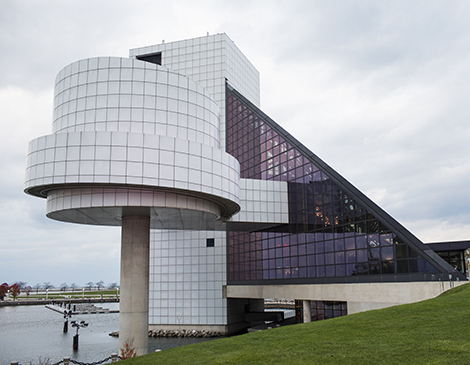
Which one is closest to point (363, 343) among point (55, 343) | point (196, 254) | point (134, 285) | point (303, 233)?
point (134, 285)

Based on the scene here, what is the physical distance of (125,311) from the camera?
3045 centimetres

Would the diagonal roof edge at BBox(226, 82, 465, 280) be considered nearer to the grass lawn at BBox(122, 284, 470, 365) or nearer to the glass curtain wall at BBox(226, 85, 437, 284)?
the glass curtain wall at BBox(226, 85, 437, 284)

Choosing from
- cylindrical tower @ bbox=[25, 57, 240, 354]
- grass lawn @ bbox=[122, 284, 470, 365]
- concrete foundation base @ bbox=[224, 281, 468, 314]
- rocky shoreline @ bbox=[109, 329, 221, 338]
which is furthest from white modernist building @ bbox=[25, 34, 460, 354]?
grass lawn @ bbox=[122, 284, 470, 365]

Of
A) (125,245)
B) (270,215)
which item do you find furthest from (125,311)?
(270,215)

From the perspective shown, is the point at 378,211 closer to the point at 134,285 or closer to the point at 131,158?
the point at 131,158

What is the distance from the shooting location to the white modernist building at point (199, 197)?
86.9 feet

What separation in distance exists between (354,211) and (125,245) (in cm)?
1898

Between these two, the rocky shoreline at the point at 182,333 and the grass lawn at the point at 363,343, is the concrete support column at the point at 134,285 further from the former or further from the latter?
the rocky shoreline at the point at 182,333

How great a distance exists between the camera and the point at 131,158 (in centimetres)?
2592

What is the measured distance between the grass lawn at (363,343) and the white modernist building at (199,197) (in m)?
10.8

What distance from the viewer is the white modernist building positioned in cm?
2650

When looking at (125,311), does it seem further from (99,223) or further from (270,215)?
(270,215)

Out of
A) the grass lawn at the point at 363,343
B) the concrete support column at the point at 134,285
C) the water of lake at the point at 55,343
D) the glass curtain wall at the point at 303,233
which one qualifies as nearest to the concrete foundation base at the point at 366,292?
the glass curtain wall at the point at 303,233

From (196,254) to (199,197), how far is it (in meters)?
22.2
